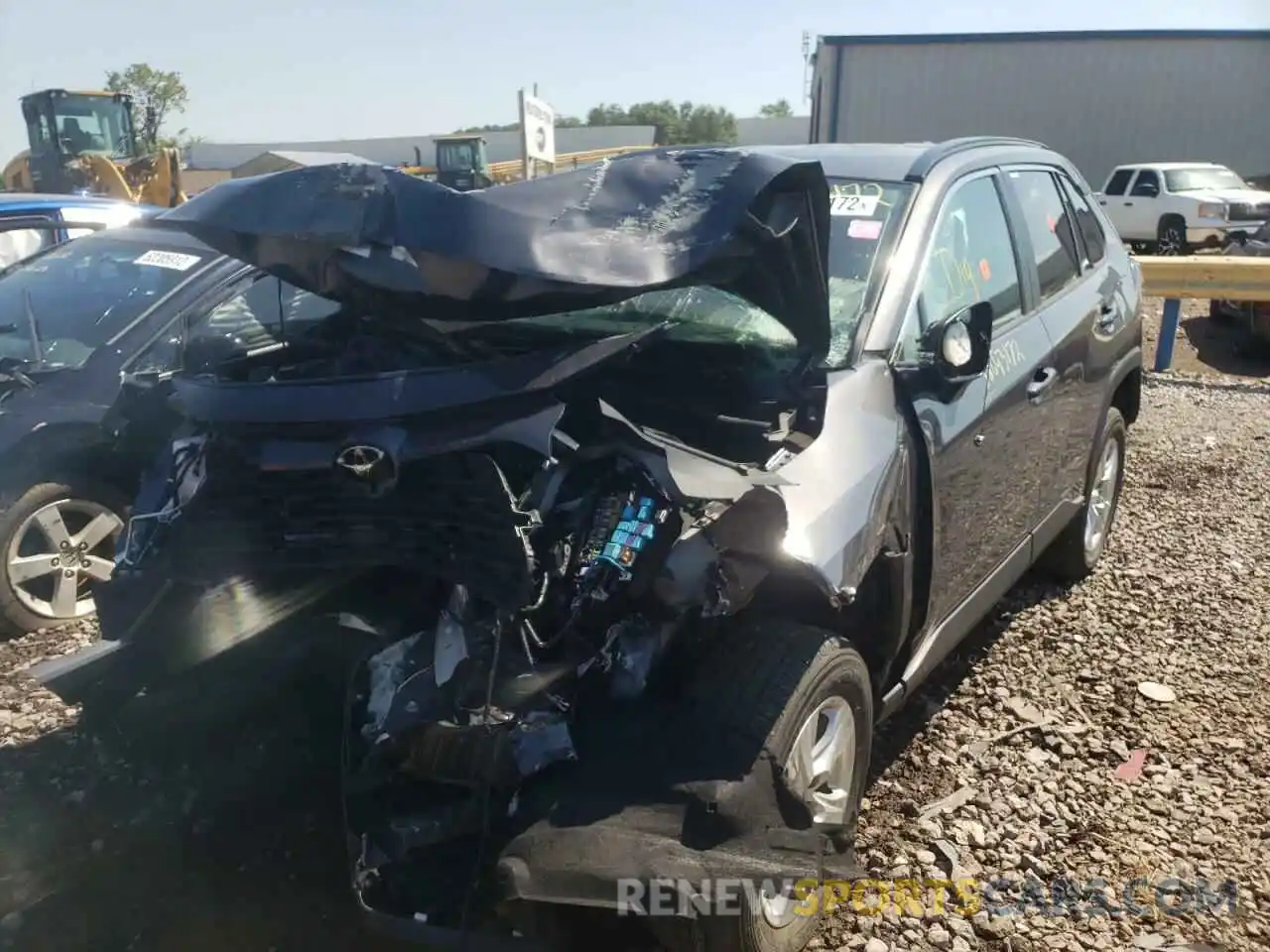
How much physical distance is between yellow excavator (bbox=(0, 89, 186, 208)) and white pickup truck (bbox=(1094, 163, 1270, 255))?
17.1m

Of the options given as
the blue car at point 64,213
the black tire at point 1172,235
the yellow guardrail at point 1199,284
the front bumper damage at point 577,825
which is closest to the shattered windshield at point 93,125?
the blue car at point 64,213

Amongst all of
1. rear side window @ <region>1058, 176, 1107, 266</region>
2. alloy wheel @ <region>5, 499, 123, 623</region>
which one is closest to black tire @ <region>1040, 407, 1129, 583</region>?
rear side window @ <region>1058, 176, 1107, 266</region>

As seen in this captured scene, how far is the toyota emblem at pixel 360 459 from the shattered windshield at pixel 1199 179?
2238 cm

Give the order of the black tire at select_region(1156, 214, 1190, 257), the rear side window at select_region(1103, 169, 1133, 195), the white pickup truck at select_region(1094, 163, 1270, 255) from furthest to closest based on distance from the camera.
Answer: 1. the rear side window at select_region(1103, 169, 1133, 195)
2. the black tire at select_region(1156, 214, 1190, 257)
3. the white pickup truck at select_region(1094, 163, 1270, 255)

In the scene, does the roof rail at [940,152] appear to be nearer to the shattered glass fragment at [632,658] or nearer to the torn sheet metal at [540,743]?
the shattered glass fragment at [632,658]

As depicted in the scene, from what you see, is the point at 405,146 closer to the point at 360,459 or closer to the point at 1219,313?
the point at 1219,313

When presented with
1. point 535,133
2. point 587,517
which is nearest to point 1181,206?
point 535,133

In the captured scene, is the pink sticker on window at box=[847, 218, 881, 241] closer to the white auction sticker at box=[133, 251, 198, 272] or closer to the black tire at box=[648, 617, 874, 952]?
the black tire at box=[648, 617, 874, 952]

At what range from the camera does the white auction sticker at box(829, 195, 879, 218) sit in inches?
137

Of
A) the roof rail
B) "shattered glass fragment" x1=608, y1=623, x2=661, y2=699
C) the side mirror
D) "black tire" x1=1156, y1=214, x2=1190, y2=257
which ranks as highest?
the roof rail

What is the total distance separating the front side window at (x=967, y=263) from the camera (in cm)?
335

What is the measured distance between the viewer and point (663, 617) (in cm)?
246

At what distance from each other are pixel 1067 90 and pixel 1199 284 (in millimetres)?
23834

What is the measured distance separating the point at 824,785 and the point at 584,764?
78 cm
